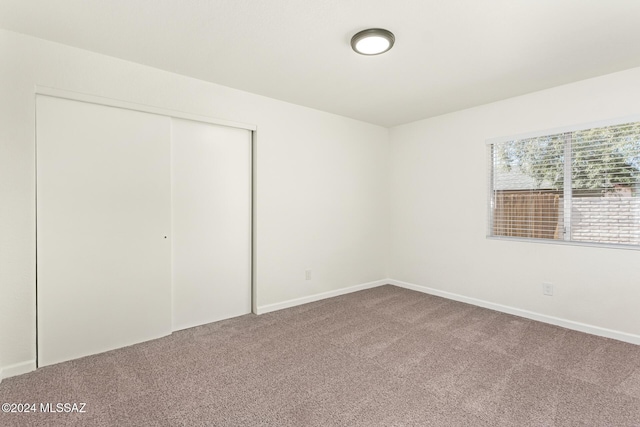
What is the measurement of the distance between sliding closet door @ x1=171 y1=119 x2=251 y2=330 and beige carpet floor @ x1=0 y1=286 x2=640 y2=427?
0.30m

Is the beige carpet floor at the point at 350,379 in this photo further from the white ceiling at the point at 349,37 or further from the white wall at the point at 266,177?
the white ceiling at the point at 349,37

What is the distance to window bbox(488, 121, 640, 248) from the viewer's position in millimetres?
2881

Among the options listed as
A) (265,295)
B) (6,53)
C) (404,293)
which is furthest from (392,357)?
(6,53)

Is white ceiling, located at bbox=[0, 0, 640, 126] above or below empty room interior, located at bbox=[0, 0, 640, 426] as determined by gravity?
above

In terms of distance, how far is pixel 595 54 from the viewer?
2.54 metres

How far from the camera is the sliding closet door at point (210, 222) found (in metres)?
3.07

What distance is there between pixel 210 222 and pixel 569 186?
3.79 m

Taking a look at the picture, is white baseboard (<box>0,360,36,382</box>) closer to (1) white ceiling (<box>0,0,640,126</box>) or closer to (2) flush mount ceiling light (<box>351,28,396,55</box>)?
(1) white ceiling (<box>0,0,640,126</box>)

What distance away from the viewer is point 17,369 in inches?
88.4

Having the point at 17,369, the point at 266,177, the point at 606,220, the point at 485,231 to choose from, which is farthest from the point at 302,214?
the point at 606,220

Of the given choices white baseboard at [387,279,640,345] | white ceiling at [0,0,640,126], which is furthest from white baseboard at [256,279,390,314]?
white ceiling at [0,0,640,126]

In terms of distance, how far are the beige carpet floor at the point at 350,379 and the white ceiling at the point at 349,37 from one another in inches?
98.1

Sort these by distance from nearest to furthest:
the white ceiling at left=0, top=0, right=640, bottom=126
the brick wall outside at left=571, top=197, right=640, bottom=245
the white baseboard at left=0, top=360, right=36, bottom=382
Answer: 1. the white ceiling at left=0, top=0, right=640, bottom=126
2. the white baseboard at left=0, top=360, right=36, bottom=382
3. the brick wall outside at left=571, top=197, right=640, bottom=245

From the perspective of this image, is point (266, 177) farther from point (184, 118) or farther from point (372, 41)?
point (372, 41)
